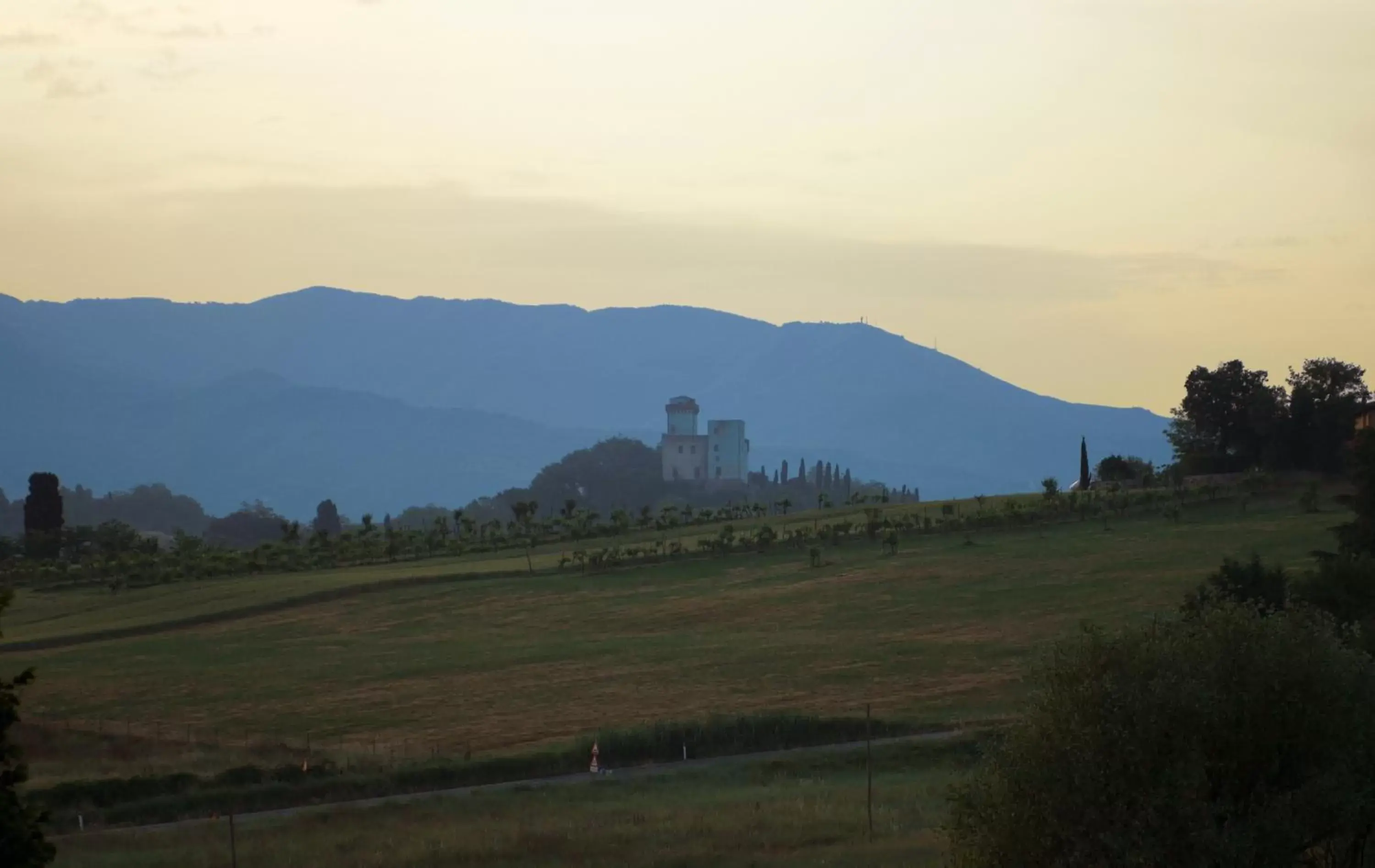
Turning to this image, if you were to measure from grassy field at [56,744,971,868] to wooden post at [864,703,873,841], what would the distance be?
20 centimetres

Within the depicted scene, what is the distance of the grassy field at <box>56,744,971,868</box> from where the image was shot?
29.4 m

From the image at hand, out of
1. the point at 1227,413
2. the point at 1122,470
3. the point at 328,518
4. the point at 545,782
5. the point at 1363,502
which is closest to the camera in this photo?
the point at 545,782

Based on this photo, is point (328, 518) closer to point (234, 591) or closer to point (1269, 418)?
point (234, 591)

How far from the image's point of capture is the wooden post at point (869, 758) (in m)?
31.4

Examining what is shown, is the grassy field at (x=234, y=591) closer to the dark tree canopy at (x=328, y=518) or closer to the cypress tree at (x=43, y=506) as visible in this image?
the cypress tree at (x=43, y=506)

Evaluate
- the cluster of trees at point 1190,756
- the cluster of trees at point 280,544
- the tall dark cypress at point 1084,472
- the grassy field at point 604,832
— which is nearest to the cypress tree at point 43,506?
the cluster of trees at point 280,544

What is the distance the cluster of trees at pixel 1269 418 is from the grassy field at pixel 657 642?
31.0 ft

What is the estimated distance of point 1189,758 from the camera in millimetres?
20406

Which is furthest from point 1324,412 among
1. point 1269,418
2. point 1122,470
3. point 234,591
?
point 234,591

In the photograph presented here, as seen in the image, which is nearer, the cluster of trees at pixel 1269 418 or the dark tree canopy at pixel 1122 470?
the cluster of trees at pixel 1269 418

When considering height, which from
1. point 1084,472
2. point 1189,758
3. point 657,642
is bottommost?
point 657,642

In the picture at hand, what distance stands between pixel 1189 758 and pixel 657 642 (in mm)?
48411

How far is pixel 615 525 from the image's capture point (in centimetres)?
11294

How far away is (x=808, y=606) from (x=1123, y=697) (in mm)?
53483
